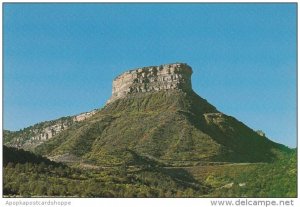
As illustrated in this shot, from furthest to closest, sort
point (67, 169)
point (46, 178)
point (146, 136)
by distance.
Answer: point (146, 136) < point (67, 169) < point (46, 178)

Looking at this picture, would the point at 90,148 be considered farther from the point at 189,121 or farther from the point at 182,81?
the point at 182,81

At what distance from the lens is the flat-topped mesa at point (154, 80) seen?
110 m

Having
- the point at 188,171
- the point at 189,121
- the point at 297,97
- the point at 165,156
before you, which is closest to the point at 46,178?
the point at 297,97

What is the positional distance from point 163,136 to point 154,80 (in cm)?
2785

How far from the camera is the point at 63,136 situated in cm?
9756

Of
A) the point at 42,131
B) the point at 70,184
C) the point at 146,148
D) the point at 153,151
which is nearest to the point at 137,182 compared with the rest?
the point at 70,184

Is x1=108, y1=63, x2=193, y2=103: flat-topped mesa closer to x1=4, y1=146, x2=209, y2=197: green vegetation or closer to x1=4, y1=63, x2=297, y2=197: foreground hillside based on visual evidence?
x1=4, y1=63, x2=297, y2=197: foreground hillside

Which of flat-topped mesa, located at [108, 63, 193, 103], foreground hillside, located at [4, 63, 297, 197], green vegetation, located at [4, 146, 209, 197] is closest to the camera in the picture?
green vegetation, located at [4, 146, 209, 197]

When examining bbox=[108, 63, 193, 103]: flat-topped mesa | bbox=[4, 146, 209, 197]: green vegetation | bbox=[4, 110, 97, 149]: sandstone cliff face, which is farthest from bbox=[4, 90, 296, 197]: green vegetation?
bbox=[4, 110, 97, 149]: sandstone cliff face

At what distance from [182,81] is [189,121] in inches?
771

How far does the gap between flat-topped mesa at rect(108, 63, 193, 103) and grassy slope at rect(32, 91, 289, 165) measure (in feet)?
10.9

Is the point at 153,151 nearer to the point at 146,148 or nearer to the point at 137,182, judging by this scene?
the point at 146,148

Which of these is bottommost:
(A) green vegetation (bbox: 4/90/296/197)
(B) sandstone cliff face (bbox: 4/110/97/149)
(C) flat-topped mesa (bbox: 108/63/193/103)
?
(A) green vegetation (bbox: 4/90/296/197)

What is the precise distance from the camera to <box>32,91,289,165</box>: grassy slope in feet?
266
